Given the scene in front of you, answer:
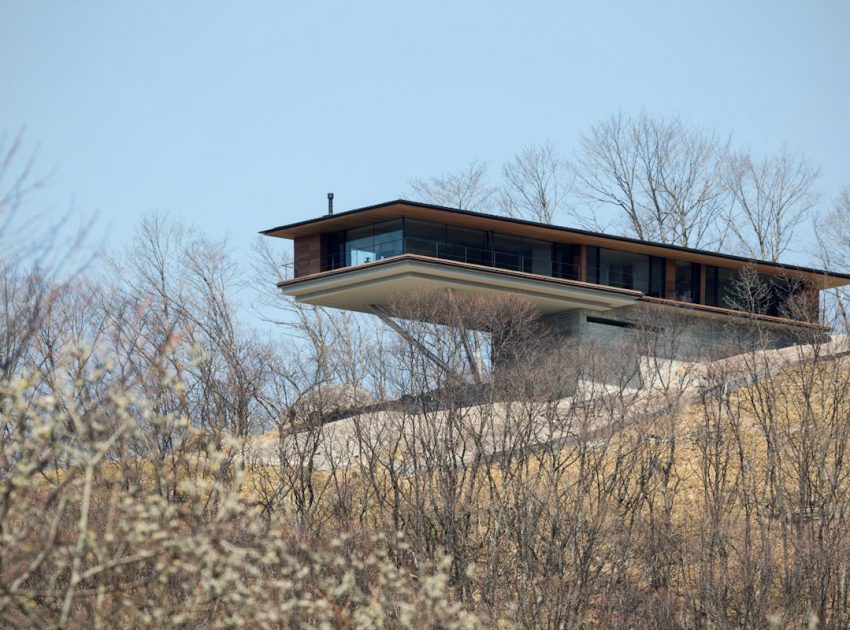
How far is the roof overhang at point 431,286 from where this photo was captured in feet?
146

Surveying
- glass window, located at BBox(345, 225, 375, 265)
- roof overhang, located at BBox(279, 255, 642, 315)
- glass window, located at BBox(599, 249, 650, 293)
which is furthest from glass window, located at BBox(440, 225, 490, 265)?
glass window, located at BBox(599, 249, 650, 293)

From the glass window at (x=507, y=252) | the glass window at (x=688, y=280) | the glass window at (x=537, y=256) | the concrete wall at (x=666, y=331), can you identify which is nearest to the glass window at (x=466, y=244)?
the glass window at (x=507, y=252)

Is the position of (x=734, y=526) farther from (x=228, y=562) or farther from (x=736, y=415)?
(x=228, y=562)

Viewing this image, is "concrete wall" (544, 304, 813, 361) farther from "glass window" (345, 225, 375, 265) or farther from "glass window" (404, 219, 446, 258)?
"glass window" (345, 225, 375, 265)

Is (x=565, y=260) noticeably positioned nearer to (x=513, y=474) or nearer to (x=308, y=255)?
(x=308, y=255)

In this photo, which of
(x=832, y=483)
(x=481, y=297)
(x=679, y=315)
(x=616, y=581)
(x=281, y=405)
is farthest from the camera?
(x=679, y=315)

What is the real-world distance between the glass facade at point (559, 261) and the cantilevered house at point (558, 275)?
0.04 meters

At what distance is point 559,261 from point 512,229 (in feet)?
9.33

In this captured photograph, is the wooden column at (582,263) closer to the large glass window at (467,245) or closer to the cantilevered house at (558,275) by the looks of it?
the cantilevered house at (558,275)

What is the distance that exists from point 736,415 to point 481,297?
10.7 metres

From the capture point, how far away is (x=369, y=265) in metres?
44.8

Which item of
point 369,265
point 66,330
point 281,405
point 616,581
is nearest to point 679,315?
point 369,265

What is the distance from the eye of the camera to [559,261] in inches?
1937

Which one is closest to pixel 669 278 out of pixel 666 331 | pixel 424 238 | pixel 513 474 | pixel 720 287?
pixel 720 287
